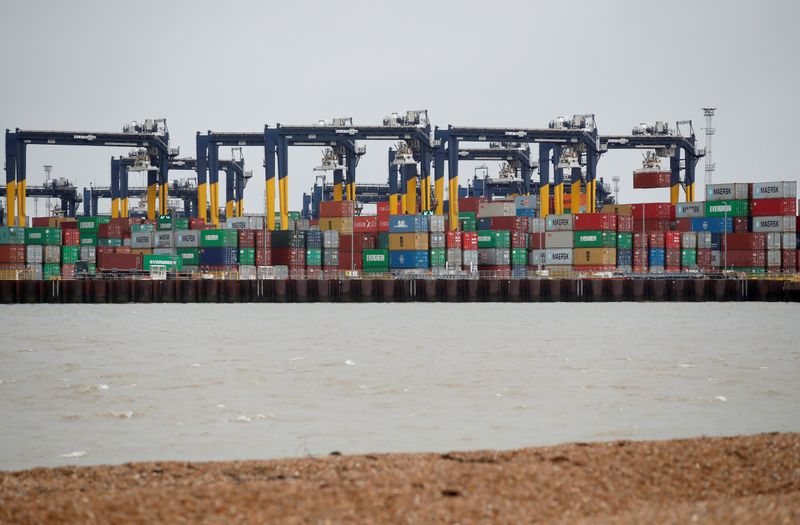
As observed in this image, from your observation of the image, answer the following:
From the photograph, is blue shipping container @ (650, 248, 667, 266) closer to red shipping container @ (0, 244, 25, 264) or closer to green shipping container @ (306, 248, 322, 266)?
green shipping container @ (306, 248, 322, 266)

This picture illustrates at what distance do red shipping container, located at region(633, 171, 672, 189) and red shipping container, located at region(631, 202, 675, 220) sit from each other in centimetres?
418

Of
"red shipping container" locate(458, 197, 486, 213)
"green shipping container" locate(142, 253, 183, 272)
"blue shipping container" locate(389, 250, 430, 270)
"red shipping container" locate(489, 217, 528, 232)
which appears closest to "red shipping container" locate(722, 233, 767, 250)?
"red shipping container" locate(489, 217, 528, 232)

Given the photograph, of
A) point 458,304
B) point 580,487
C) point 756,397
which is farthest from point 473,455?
point 458,304

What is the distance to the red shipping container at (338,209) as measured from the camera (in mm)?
86125

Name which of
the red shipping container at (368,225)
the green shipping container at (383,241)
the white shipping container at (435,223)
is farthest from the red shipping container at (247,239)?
the white shipping container at (435,223)

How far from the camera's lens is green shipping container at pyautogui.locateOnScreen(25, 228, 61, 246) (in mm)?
89375

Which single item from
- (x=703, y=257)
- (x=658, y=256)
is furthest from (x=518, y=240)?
(x=703, y=257)

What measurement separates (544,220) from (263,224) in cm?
2510

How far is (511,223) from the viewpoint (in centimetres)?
8850

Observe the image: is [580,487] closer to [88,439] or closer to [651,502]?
[651,502]

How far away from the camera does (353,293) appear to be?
257 ft

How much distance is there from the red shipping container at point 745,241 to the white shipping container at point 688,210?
345 cm

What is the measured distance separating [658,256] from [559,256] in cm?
881

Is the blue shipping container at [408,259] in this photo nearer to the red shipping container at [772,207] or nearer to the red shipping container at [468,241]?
the red shipping container at [468,241]
